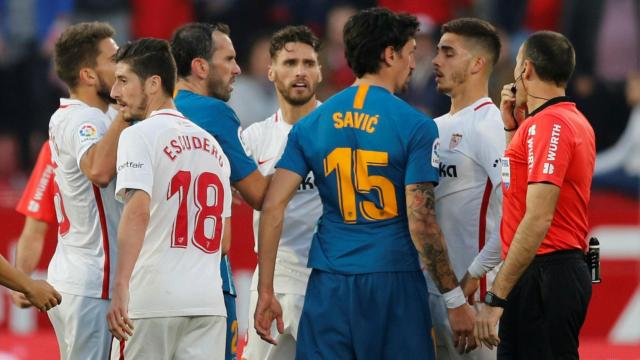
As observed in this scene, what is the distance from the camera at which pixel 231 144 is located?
21.9 ft

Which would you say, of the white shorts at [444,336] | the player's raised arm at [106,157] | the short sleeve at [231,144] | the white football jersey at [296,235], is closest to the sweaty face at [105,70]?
the player's raised arm at [106,157]

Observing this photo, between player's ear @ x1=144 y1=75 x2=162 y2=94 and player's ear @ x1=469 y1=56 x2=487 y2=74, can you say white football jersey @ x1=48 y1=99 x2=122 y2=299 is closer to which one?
player's ear @ x1=144 y1=75 x2=162 y2=94

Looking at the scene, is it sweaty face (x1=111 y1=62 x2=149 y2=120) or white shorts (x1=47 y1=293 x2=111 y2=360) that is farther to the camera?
white shorts (x1=47 y1=293 x2=111 y2=360)

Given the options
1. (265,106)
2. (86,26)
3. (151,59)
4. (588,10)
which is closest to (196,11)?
(265,106)

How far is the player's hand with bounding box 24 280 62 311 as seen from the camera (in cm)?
626

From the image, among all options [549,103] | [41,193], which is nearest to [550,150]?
[549,103]

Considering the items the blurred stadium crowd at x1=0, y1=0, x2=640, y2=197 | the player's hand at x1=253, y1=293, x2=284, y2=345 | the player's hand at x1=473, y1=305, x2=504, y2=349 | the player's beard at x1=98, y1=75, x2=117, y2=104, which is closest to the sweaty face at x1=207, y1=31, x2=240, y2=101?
the player's beard at x1=98, y1=75, x2=117, y2=104

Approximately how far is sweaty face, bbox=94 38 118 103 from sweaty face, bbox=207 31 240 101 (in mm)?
579

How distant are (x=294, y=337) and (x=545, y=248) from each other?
1.83m

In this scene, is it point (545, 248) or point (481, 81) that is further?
point (481, 81)

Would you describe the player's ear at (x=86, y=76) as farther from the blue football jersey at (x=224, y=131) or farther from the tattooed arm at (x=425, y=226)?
the tattooed arm at (x=425, y=226)

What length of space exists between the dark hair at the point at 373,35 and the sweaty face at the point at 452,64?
0.65 meters

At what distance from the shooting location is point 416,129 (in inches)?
241

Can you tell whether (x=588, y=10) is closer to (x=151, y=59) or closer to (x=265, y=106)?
(x=265, y=106)
